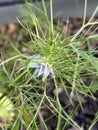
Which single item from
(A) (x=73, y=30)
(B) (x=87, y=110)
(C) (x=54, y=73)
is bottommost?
(B) (x=87, y=110)

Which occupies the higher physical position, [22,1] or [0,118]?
[22,1]

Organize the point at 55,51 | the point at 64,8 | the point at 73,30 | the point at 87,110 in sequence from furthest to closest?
1. the point at 64,8
2. the point at 73,30
3. the point at 87,110
4. the point at 55,51

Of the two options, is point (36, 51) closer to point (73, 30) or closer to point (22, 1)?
point (73, 30)

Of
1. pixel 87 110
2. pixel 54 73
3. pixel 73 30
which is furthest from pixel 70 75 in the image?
pixel 73 30

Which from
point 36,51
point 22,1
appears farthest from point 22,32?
point 36,51

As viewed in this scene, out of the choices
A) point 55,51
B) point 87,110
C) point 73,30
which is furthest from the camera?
point 73,30

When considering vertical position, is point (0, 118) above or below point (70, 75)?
below

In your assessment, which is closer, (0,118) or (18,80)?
(18,80)

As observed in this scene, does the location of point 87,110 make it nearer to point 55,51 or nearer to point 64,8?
point 55,51

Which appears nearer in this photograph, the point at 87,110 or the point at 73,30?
the point at 87,110
